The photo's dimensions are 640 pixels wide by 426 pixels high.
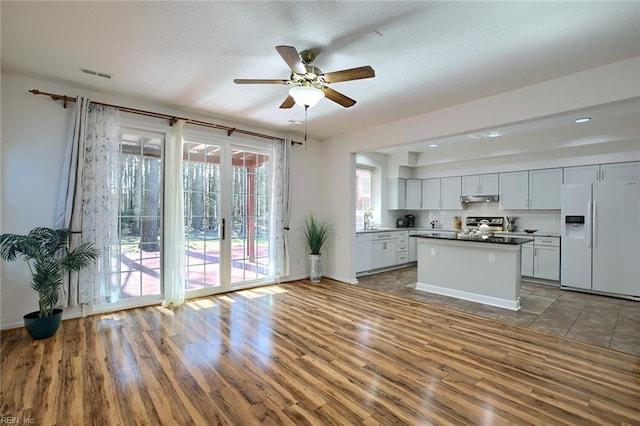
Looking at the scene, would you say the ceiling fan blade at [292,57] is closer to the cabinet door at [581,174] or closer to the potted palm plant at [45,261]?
the potted palm plant at [45,261]

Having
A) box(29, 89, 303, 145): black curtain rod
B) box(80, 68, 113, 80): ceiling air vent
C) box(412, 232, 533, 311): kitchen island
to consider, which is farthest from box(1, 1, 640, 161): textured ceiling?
box(412, 232, 533, 311): kitchen island

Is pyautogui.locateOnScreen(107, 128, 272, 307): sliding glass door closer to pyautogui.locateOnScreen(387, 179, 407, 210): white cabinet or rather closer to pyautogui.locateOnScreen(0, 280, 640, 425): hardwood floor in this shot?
pyautogui.locateOnScreen(0, 280, 640, 425): hardwood floor

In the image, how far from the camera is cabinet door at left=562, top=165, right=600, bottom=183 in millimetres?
5246

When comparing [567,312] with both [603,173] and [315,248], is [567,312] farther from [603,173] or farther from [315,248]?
[315,248]

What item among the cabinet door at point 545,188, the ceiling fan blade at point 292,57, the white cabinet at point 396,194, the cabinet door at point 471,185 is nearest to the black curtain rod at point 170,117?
the ceiling fan blade at point 292,57

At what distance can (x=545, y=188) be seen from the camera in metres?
5.75

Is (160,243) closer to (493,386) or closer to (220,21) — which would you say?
(220,21)

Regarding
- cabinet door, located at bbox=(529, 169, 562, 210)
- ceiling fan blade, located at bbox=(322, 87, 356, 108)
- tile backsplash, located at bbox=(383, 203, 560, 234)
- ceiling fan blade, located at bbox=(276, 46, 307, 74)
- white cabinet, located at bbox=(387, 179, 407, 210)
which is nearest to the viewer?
ceiling fan blade, located at bbox=(276, 46, 307, 74)

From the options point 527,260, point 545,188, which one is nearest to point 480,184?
point 545,188

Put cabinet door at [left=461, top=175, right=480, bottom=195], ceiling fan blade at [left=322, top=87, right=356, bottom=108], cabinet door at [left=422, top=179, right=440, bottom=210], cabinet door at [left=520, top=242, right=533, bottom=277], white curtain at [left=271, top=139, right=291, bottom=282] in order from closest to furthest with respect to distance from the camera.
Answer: ceiling fan blade at [left=322, top=87, right=356, bottom=108] → white curtain at [left=271, top=139, right=291, bottom=282] → cabinet door at [left=520, top=242, right=533, bottom=277] → cabinet door at [left=461, top=175, right=480, bottom=195] → cabinet door at [left=422, top=179, right=440, bottom=210]

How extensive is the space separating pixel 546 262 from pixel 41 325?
7.38 m

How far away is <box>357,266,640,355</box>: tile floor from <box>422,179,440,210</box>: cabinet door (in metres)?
2.64

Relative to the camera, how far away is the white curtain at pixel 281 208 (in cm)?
535

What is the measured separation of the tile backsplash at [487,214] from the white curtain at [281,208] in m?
3.15
